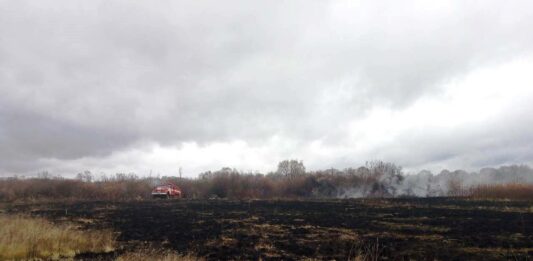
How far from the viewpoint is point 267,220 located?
25.0 m

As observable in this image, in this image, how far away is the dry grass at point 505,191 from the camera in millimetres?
43438

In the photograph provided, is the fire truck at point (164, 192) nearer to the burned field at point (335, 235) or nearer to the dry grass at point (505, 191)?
the burned field at point (335, 235)

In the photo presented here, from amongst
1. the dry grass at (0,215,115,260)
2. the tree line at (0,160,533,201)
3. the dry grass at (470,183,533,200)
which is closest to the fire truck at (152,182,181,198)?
the tree line at (0,160,533,201)

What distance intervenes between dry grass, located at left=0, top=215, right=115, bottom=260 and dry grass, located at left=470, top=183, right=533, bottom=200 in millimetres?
41240

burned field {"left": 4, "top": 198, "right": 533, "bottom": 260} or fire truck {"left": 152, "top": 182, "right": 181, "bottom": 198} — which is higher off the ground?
fire truck {"left": 152, "top": 182, "right": 181, "bottom": 198}

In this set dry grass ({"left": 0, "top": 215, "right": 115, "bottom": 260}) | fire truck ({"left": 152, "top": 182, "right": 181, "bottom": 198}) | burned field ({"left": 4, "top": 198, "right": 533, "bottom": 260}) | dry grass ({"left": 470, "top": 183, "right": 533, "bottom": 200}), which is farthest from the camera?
fire truck ({"left": 152, "top": 182, "right": 181, "bottom": 198})

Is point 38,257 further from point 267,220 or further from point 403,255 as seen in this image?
point 267,220

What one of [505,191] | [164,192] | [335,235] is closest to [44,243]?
[335,235]

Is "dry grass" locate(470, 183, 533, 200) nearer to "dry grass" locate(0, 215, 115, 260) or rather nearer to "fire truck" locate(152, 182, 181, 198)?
"fire truck" locate(152, 182, 181, 198)

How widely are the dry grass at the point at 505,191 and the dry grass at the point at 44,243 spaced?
41240 millimetres

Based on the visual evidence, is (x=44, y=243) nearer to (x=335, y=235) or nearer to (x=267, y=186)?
(x=335, y=235)

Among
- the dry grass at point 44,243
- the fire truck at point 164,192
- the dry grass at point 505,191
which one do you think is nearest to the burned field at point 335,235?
the dry grass at point 44,243

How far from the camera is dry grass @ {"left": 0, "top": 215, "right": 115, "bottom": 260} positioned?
13.2 m

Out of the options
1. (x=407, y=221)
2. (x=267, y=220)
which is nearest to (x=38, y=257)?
(x=267, y=220)
